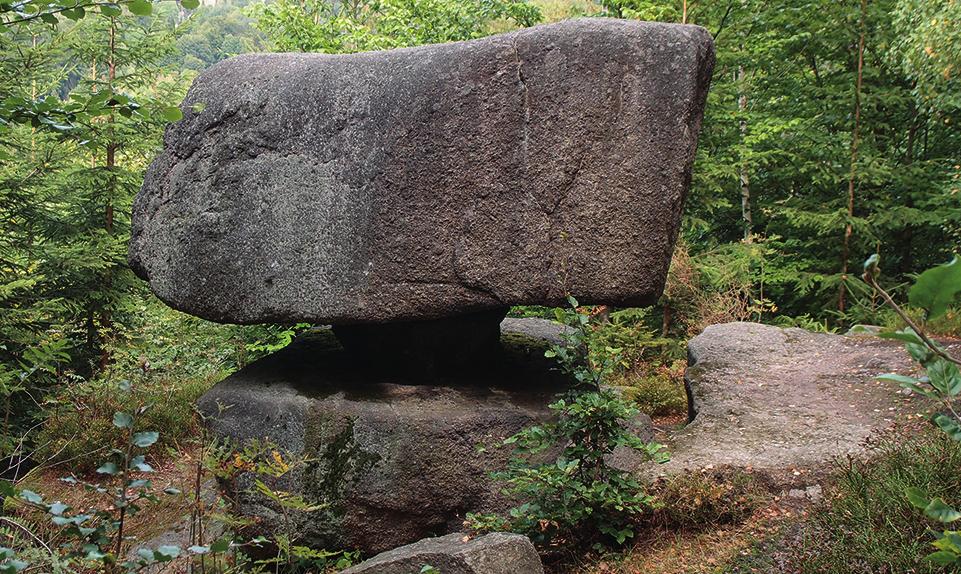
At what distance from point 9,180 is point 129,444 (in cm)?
711

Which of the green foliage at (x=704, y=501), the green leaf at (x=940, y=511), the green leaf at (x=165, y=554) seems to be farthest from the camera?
the green foliage at (x=704, y=501)

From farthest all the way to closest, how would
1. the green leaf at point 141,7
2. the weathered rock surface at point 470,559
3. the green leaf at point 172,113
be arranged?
the weathered rock surface at point 470,559 → the green leaf at point 172,113 → the green leaf at point 141,7

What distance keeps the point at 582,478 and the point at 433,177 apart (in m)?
1.88

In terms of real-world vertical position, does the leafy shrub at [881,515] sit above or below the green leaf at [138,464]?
below

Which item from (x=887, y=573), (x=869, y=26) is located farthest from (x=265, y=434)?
(x=869, y=26)

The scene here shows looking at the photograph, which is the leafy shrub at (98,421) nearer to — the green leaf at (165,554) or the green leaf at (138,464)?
the green leaf at (138,464)

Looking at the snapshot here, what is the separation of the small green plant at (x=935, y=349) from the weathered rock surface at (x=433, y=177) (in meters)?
2.74

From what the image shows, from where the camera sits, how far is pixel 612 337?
323 inches

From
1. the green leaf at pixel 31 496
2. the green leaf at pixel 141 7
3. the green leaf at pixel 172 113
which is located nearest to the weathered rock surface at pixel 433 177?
the green leaf at pixel 172 113

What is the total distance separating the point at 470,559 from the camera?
10.7 ft

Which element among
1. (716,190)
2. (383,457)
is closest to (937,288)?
(383,457)

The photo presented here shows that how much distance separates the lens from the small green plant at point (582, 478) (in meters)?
3.75

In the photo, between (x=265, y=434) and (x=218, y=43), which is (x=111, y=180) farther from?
(x=218, y=43)

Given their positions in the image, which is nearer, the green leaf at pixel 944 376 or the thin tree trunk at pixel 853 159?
the green leaf at pixel 944 376
